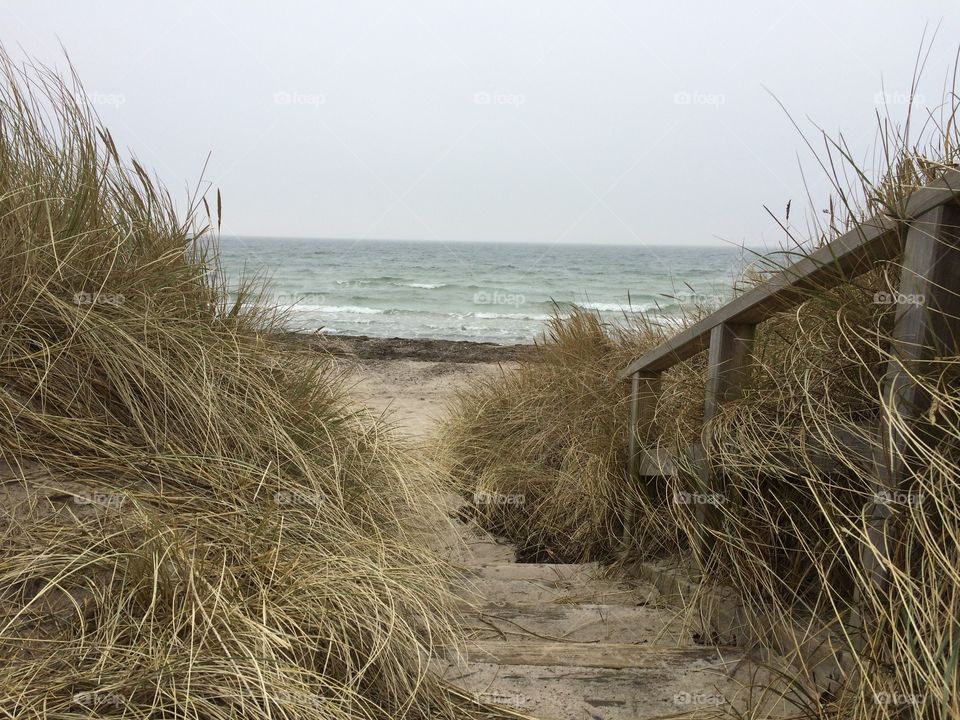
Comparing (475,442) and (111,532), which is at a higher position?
(111,532)

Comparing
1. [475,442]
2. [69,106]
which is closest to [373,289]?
[475,442]

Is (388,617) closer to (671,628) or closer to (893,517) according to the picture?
(671,628)

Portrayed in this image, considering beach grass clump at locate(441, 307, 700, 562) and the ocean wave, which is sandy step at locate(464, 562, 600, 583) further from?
the ocean wave

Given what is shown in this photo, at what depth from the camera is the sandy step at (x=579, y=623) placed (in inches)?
104

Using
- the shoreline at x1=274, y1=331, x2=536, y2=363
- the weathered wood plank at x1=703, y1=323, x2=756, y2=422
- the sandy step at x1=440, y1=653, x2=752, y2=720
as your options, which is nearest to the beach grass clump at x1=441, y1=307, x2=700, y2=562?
the weathered wood plank at x1=703, y1=323, x2=756, y2=422

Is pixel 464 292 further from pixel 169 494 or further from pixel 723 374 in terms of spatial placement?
pixel 169 494

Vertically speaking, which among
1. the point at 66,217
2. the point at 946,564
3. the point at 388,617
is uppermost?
the point at 66,217

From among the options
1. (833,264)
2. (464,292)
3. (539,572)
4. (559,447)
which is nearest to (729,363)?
(833,264)

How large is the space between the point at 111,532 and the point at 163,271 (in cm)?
140

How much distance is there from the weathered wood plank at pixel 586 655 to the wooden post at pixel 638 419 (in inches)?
46.1

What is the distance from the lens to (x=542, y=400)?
5.17 meters

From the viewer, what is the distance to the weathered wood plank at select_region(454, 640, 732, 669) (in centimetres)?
225

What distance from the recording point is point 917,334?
1819mm

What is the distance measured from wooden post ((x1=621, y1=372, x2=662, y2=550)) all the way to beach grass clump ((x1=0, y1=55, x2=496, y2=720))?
97cm
